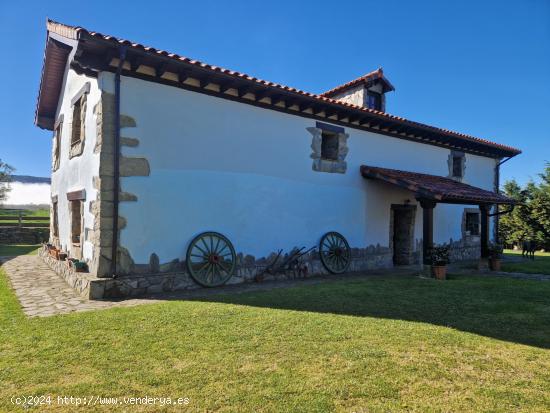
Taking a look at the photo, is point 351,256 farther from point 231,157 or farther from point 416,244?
point 231,157

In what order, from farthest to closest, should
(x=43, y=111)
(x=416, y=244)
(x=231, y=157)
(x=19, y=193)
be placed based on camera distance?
(x=19, y=193) → (x=43, y=111) → (x=416, y=244) → (x=231, y=157)

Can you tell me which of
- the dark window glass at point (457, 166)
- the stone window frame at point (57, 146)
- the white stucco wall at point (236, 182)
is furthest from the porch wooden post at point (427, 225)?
the stone window frame at point (57, 146)

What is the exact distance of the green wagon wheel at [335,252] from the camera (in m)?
9.22

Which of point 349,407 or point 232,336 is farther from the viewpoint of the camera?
point 232,336

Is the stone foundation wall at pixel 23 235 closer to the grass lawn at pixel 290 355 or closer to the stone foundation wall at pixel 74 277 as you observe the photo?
the stone foundation wall at pixel 74 277

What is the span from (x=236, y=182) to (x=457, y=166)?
9.66 meters

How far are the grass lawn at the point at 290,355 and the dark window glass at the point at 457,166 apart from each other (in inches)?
341

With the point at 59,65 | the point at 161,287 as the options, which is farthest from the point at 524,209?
the point at 59,65

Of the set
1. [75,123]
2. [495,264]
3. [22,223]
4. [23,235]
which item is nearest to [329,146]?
[495,264]

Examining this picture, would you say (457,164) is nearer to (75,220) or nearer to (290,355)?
(290,355)

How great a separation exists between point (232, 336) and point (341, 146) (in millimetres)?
6976

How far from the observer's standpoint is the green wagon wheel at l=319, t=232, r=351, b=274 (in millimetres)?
9219

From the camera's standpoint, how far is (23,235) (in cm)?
1702

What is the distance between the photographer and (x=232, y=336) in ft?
13.2
